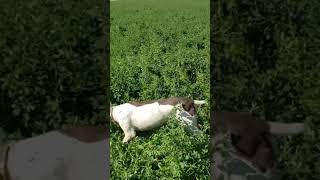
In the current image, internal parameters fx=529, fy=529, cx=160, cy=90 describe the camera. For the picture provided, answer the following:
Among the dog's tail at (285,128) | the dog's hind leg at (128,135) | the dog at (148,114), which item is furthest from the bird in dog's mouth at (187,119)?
the dog's tail at (285,128)

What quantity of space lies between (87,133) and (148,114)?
258cm

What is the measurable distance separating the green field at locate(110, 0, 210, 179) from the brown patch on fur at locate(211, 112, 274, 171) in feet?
4.81

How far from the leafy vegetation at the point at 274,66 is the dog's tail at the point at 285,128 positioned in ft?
0.12

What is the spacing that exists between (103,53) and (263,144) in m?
1.29

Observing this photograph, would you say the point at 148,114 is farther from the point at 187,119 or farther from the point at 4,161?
the point at 4,161

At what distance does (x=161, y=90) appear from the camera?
24.8ft

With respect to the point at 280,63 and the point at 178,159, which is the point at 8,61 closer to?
the point at 280,63

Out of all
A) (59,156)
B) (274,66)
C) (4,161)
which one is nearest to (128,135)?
(59,156)

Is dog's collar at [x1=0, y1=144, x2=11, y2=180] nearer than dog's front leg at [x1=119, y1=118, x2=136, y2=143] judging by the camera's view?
Yes

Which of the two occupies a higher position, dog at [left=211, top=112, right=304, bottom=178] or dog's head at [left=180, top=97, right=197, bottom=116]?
dog's head at [left=180, top=97, right=197, bottom=116]

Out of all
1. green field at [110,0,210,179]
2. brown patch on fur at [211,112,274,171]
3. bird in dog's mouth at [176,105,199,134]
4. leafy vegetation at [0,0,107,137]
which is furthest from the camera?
bird in dog's mouth at [176,105,199,134]

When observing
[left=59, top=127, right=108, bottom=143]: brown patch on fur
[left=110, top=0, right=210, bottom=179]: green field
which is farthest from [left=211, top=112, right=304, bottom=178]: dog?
[left=110, top=0, right=210, bottom=179]: green field

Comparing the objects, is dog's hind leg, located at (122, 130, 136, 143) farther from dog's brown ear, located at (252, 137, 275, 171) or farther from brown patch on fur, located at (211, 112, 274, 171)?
dog's brown ear, located at (252, 137, 275, 171)

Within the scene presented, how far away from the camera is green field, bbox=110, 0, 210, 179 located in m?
5.34
